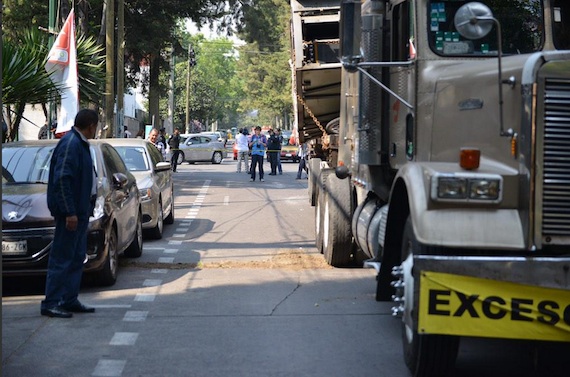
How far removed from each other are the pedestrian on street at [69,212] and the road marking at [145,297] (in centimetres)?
Answer: 87

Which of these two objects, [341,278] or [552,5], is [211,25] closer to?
[341,278]

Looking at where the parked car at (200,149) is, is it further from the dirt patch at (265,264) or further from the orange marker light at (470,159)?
the orange marker light at (470,159)

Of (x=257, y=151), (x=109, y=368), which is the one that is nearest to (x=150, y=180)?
(x=109, y=368)

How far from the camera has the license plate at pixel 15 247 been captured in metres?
9.88

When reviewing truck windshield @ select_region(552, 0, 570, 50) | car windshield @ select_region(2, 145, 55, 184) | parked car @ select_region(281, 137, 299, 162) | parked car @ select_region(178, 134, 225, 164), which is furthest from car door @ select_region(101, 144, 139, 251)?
parked car @ select_region(178, 134, 225, 164)

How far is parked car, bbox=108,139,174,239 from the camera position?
14984mm

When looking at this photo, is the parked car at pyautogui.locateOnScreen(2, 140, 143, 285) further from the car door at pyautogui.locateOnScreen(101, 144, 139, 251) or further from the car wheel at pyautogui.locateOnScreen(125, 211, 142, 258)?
the car wheel at pyautogui.locateOnScreen(125, 211, 142, 258)

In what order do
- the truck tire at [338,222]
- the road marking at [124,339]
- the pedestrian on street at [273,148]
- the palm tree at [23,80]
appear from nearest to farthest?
the road marking at [124,339] → the truck tire at [338,222] → the palm tree at [23,80] → the pedestrian on street at [273,148]

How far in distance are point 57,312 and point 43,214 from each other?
1436mm

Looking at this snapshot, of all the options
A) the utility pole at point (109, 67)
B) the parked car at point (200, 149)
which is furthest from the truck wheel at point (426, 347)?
the parked car at point (200, 149)

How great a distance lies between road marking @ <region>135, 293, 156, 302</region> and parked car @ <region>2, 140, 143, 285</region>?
54 cm

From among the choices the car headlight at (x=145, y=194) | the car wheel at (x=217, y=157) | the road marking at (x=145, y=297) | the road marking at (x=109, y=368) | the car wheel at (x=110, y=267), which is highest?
the car headlight at (x=145, y=194)

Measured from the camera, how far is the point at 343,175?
11461 millimetres

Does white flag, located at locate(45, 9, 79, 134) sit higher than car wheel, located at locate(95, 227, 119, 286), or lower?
higher
